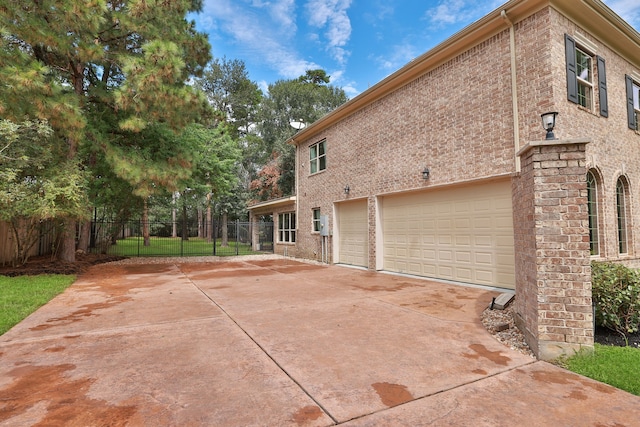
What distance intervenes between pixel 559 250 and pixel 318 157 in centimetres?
1076

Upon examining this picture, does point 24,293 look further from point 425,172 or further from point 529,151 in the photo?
point 425,172

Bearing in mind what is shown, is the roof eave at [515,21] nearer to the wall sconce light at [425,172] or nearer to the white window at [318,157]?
the wall sconce light at [425,172]

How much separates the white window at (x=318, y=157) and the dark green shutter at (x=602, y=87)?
8245mm

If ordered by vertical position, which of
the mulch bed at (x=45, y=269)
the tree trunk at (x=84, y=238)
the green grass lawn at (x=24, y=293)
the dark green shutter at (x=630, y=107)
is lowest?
the green grass lawn at (x=24, y=293)

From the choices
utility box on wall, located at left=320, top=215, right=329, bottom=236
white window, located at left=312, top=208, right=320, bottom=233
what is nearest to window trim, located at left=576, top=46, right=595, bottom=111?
utility box on wall, located at left=320, top=215, right=329, bottom=236

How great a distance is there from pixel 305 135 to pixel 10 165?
9.60m

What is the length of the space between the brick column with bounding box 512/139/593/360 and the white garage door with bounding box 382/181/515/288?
340 cm

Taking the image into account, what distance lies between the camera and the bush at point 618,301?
3.85 metres

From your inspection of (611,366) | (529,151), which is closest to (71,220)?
(529,151)

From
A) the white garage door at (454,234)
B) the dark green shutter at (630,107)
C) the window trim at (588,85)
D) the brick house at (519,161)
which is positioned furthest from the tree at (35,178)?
the dark green shutter at (630,107)

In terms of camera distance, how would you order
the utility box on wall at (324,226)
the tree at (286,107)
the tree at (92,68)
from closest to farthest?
the tree at (92,68)
the utility box on wall at (324,226)
the tree at (286,107)

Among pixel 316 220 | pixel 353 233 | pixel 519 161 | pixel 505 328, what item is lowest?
pixel 505 328

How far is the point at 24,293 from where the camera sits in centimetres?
625

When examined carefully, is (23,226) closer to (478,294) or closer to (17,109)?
(17,109)
